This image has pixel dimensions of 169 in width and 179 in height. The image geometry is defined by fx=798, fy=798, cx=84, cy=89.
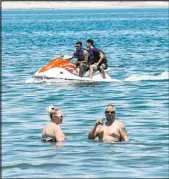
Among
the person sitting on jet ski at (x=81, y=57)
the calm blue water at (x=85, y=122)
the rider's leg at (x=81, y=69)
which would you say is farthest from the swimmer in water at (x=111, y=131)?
the rider's leg at (x=81, y=69)

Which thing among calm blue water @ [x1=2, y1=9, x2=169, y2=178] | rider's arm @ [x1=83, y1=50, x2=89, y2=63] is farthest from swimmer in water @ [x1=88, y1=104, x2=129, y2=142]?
rider's arm @ [x1=83, y1=50, x2=89, y2=63]

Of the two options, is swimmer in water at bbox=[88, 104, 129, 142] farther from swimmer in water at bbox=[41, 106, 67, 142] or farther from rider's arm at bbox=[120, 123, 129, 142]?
swimmer in water at bbox=[41, 106, 67, 142]

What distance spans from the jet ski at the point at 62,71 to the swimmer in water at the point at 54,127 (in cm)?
1197

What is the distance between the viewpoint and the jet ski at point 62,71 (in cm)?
2792

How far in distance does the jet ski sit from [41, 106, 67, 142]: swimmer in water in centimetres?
1197

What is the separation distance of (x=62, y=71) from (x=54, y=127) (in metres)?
12.7

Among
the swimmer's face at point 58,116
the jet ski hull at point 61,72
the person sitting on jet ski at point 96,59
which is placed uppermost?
the swimmer's face at point 58,116

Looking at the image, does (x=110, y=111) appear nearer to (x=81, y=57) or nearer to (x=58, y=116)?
(x=58, y=116)

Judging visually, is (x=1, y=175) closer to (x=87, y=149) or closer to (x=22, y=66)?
(x=87, y=149)

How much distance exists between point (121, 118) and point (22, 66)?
58.0 feet

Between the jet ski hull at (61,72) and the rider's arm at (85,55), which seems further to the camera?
the jet ski hull at (61,72)

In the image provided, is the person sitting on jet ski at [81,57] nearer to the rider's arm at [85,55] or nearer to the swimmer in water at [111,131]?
the rider's arm at [85,55]

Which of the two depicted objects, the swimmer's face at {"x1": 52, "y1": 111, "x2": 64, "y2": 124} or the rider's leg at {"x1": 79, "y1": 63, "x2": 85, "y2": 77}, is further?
the rider's leg at {"x1": 79, "y1": 63, "x2": 85, "y2": 77}

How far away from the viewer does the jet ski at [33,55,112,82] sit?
91.6ft
